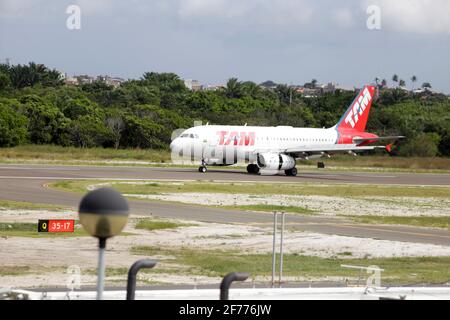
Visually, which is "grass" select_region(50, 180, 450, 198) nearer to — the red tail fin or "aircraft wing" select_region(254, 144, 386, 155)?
"aircraft wing" select_region(254, 144, 386, 155)

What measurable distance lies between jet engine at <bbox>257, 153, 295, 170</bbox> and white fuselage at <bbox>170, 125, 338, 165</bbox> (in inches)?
30.8

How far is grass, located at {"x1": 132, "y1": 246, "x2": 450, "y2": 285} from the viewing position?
72.9 feet

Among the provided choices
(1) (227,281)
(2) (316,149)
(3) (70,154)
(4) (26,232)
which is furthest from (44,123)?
(1) (227,281)

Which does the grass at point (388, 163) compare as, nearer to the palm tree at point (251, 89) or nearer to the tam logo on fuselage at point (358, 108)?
the tam logo on fuselage at point (358, 108)

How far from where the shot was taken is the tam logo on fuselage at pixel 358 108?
78.8 meters

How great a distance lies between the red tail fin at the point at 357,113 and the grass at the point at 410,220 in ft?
125

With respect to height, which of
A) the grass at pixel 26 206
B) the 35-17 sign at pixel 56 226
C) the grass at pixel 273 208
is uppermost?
the 35-17 sign at pixel 56 226

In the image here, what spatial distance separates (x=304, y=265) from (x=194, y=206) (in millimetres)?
17066

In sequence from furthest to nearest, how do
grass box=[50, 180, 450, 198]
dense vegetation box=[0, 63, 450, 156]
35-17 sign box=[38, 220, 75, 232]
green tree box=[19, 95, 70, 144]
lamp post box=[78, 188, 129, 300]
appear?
dense vegetation box=[0, 63, 450, 156]
green tree box=[19, 95, 70, 144]
grass box=[50, 180, 450, 198]
35-17 sign box=[38, 220, 75, 232]
lamp post box=[78, 188, 129, 300]

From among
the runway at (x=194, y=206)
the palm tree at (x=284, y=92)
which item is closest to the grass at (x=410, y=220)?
the runway at (x=194, y=206)

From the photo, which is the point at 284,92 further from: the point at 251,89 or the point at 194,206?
the point at 194,206

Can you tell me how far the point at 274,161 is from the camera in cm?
6638

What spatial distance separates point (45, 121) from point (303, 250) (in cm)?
6750

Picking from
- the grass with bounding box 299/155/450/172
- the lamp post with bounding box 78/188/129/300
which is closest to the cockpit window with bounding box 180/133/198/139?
the grass with bounding box 299/155/450/172
